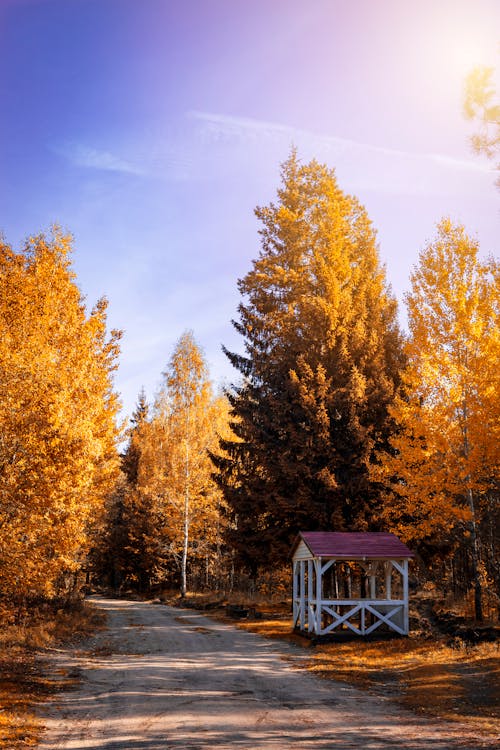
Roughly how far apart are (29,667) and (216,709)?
18.6ft

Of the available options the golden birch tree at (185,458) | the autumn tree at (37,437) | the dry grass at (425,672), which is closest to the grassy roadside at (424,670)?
the dry grass at (425,672)

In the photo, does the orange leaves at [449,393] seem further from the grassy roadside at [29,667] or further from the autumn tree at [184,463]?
the autumn tree at [184,463]

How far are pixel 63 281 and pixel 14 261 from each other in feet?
4.92

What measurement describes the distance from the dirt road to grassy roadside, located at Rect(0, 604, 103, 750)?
32cm

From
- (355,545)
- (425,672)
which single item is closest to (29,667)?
(425,672)

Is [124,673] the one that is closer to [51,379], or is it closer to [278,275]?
[51,379]

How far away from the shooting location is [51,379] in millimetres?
12539

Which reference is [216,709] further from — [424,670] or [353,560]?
[353,560]

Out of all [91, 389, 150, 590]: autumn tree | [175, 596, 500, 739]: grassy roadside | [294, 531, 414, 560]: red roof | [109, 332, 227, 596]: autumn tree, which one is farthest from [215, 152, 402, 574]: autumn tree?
[91, 389, 150, 590]: autumn tree

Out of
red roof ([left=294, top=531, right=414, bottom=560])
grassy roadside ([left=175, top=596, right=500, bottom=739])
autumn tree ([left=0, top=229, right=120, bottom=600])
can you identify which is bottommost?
grassy roadside ([left=175, top=596, right=500, bottom=739])

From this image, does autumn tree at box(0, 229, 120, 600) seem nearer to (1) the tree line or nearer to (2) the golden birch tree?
(1) the tree line

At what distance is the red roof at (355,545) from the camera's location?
18422 mm

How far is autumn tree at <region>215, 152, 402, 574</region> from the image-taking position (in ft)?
75.9

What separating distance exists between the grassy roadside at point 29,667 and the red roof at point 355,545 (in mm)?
8199
